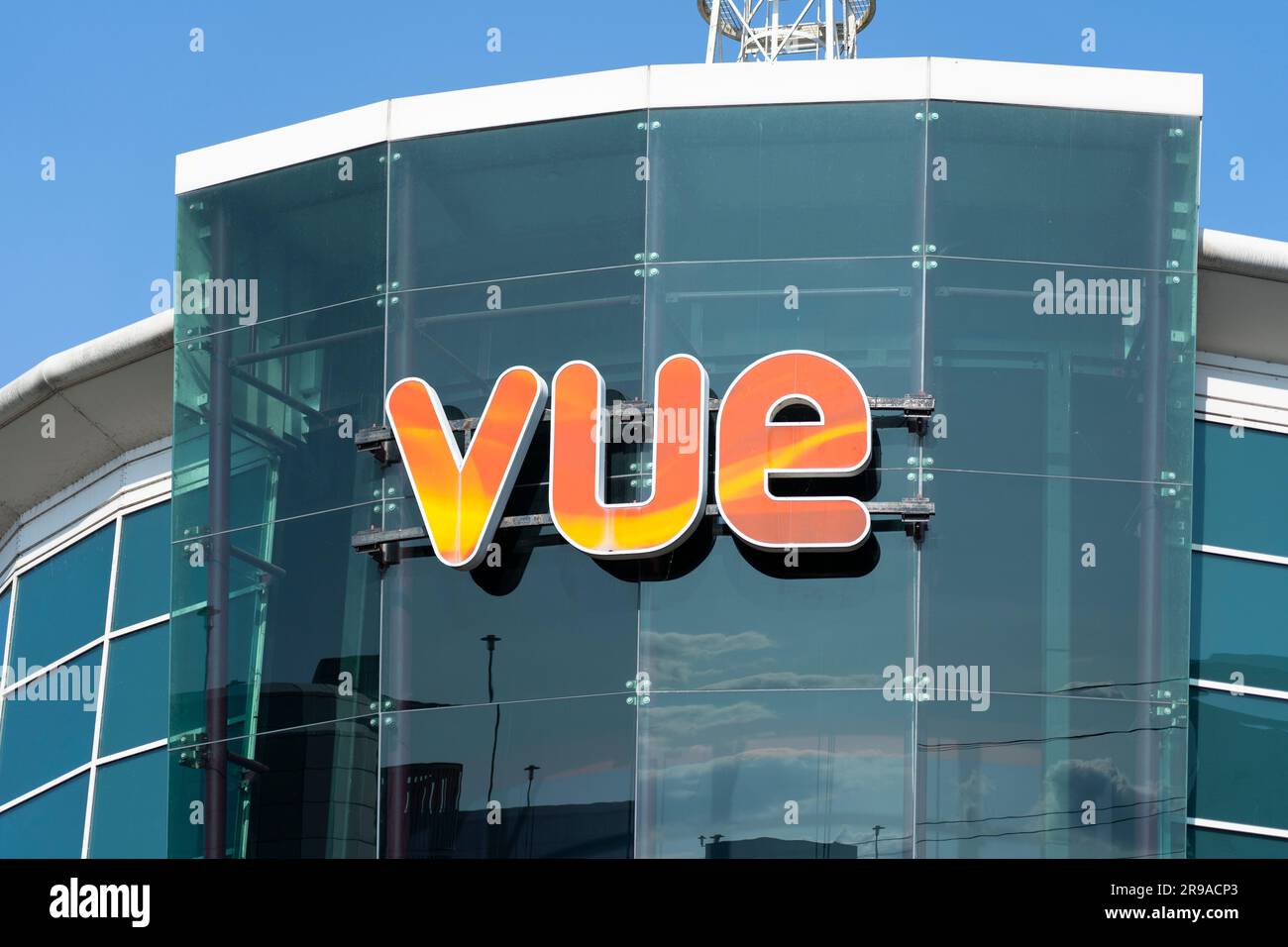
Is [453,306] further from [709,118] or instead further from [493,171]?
[709,118]

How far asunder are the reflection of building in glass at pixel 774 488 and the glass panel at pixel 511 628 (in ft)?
0.10

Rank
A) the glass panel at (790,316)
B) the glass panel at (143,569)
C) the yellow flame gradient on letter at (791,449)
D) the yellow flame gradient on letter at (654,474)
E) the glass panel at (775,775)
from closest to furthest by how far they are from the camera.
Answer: the glass panel at (775,775) < the yellow flame gradient on letter at (791,449) < the yellow flame gradient on letter at (654,474) < the glass panel at (790,316) < the glass panel at (143,569)

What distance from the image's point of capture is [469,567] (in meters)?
16.8

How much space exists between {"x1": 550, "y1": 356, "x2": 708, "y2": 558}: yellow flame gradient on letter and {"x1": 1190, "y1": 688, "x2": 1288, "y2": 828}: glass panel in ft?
17.3

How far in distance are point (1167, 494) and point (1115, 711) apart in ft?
6.43

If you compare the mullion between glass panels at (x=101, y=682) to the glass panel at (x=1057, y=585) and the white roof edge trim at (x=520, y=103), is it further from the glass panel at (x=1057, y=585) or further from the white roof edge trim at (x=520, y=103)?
the glass panel at (x=1057, y=585)

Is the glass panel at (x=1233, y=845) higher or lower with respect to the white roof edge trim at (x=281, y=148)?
lower

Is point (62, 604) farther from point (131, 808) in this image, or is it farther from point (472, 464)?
point (472, 464)

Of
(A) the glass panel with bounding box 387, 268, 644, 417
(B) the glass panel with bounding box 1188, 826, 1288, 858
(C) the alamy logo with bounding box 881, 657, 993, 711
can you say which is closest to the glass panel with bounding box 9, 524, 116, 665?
(A) the glass panel with bounding box 387, 268, 644, 417
